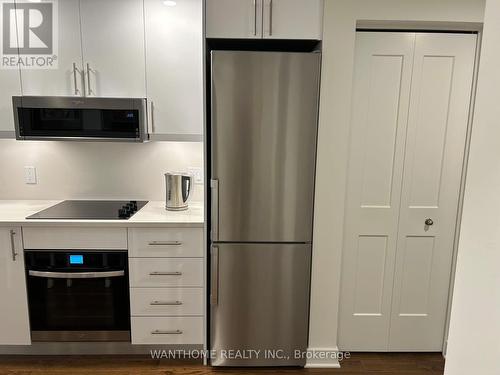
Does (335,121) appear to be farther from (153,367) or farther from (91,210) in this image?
(153,367)

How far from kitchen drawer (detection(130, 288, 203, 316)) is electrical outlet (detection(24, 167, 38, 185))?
4.09 ft

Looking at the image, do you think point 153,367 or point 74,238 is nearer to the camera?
point 74,238

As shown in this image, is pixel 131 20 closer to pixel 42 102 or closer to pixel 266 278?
pixel 42 102

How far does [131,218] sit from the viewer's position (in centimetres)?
220

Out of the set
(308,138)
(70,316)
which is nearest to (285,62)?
(308,138)

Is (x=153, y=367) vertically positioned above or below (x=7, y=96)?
below

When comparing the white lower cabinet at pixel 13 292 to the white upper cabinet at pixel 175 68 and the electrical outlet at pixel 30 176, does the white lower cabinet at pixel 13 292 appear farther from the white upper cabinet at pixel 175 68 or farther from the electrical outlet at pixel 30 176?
the white upper cabinet at pixel 175 68

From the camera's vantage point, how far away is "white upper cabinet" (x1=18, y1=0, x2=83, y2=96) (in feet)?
7.38

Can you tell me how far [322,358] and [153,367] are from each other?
1091 millimetres

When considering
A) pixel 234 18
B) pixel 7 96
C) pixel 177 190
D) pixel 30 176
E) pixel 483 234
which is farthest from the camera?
pixel 30 176

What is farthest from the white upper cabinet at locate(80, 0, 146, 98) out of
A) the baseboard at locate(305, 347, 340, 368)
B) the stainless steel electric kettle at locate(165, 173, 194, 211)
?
the baseboard at locate(305, 347, 340, 368)

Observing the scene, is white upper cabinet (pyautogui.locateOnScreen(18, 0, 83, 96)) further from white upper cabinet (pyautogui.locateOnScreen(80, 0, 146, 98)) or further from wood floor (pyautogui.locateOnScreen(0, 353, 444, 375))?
wood floor (pyautogui.locateOnScreen(0, 353, 444, 375))

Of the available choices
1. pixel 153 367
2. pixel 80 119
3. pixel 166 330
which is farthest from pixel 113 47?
pixel 153 367

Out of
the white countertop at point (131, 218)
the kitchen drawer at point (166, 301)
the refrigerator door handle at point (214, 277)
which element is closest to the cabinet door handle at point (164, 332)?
the kitchen drawer at point (166, 301)
